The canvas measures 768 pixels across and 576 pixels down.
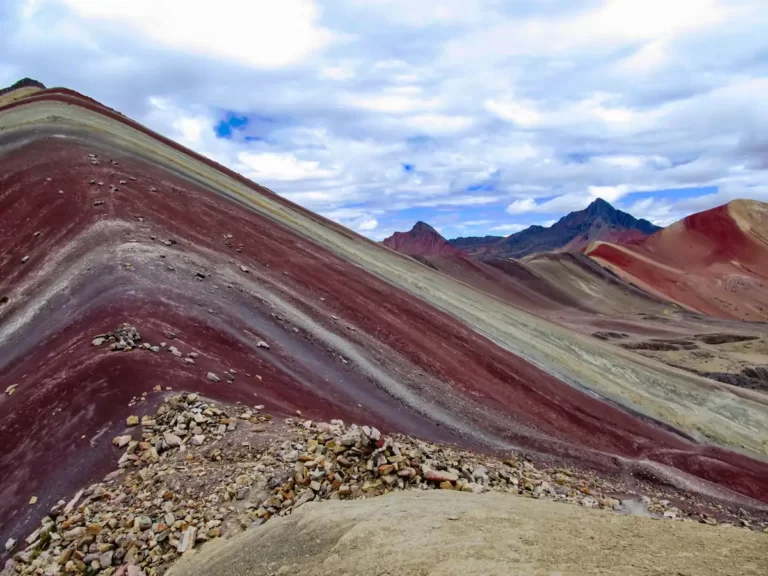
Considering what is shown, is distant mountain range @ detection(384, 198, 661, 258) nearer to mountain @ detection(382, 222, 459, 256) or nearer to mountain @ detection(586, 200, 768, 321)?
mountain @ detection(382, 222, 459, 256)

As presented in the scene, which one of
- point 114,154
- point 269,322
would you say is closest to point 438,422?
point 269,322

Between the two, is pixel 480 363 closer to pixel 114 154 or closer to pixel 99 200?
pixel 99 200

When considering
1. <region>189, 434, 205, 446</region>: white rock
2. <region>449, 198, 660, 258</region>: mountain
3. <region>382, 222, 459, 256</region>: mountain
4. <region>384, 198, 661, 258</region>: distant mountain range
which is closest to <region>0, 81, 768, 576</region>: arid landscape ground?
<region>189, 434, 205, 446</region>: white rock

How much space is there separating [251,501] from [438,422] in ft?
31.8

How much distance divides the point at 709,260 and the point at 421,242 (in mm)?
84730

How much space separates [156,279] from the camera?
Answer: 15.4 m

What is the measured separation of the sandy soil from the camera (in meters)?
5.18

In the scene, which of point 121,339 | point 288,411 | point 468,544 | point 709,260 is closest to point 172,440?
point 288,411

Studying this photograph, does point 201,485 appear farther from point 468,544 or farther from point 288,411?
point 468,544

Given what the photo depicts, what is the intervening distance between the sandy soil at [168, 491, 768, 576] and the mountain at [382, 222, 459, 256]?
6377 inches

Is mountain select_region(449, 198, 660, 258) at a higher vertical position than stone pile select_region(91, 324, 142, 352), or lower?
higher

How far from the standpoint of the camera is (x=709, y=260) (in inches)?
4279

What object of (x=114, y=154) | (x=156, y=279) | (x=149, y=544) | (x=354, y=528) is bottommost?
(x=149, y=544)

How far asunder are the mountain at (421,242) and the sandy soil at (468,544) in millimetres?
161986
